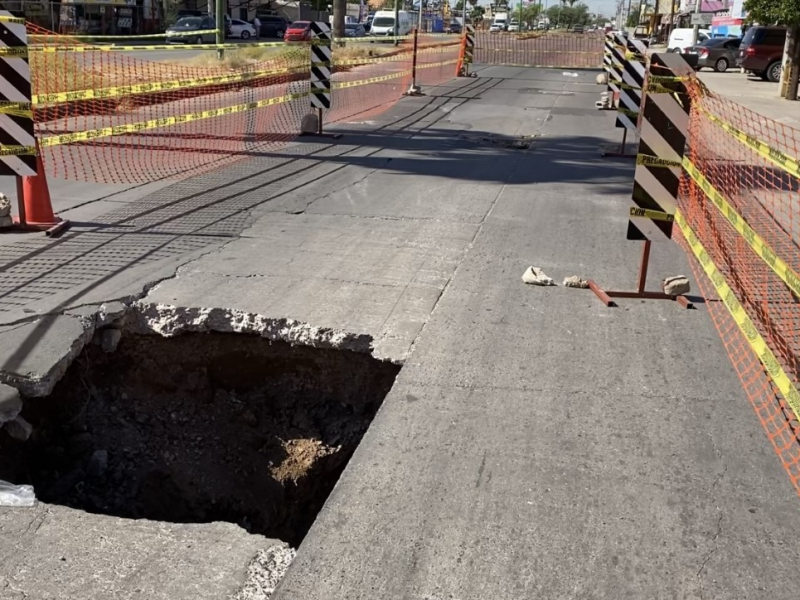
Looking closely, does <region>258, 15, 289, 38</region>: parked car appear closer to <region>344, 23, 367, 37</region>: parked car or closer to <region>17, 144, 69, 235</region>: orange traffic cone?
<region>344, 23, 367, 37</region>: parked car

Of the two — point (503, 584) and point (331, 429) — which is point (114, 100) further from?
point (503, 584)

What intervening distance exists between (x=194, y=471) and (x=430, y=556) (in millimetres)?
2331

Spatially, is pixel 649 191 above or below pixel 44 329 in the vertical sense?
above

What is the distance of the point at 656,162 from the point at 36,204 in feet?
18.0

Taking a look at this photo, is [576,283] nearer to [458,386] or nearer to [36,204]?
[458,386]

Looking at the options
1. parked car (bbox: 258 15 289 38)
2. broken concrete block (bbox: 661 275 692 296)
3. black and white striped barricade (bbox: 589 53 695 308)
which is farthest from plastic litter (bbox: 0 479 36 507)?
parked car (bbox: 258 15 289 38)

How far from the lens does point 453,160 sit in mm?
12797

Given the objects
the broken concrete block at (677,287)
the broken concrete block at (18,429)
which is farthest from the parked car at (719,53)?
the broken concrete block at (18,429)

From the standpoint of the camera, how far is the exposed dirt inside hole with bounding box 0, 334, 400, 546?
4938 millimetres

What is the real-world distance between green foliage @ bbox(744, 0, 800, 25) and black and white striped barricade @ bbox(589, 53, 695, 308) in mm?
19409

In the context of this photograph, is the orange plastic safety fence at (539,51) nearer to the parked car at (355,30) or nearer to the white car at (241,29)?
the parked car at (355,30)

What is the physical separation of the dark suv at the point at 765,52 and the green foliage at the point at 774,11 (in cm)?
951

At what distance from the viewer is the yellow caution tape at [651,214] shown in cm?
Answer: 652

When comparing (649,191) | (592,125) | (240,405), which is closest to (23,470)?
(240,405)
